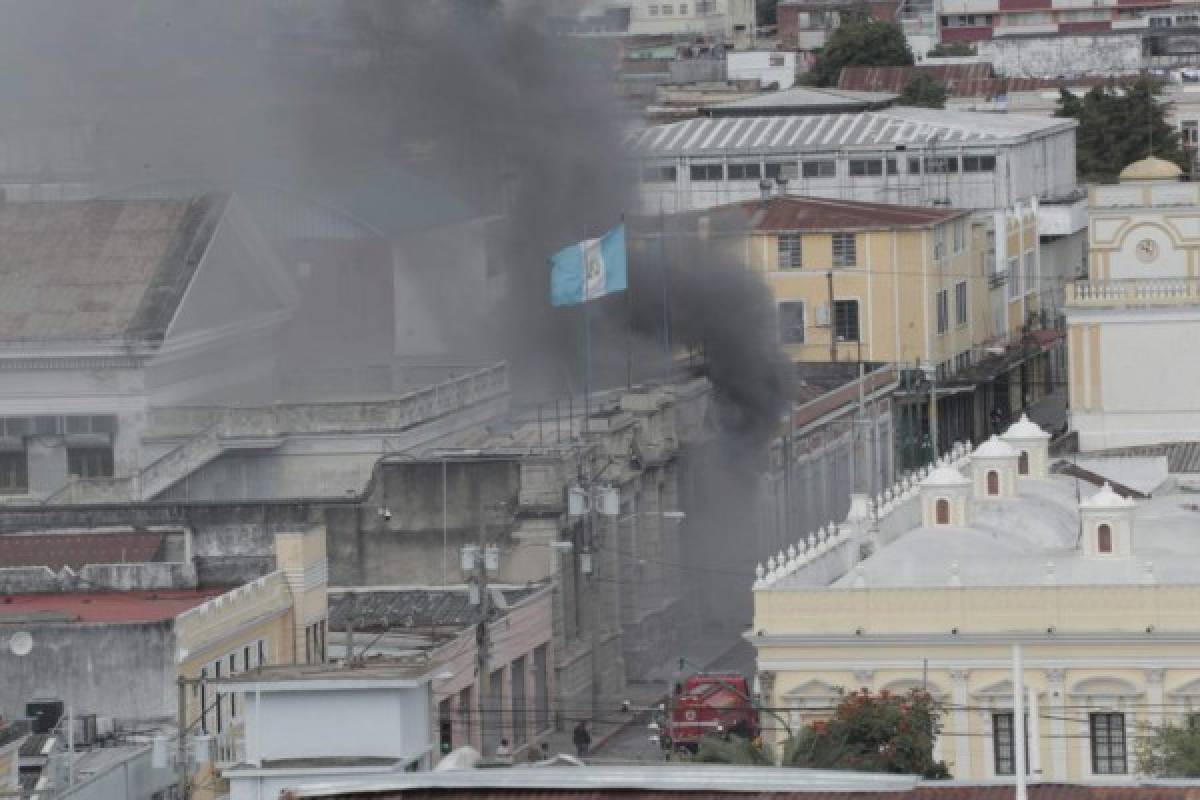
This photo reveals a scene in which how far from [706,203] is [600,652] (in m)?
50.3

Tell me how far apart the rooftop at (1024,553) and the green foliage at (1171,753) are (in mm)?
4915

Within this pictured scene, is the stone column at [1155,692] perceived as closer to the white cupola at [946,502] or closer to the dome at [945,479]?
the white cupola at [946,502]

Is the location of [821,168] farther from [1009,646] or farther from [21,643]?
[21,643]

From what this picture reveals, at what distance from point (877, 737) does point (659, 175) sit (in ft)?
204

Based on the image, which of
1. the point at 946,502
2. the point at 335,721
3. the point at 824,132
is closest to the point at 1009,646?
the point at 946,502

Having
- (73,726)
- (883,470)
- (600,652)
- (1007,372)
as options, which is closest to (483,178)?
(883,470)

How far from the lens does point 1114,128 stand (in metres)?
143

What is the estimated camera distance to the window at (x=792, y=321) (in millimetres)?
99375

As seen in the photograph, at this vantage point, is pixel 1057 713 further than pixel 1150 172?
No

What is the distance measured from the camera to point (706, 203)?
116m

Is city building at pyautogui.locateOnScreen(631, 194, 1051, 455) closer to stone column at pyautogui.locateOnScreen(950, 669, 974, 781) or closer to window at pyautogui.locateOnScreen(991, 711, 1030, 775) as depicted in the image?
stone column at pyautogui.locateOnScreen(950, 669, 974, 781)

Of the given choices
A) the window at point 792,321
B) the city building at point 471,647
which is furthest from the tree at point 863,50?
the city building at point 471,647

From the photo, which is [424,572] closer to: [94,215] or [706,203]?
[94,215]

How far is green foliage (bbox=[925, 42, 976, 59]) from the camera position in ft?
566
